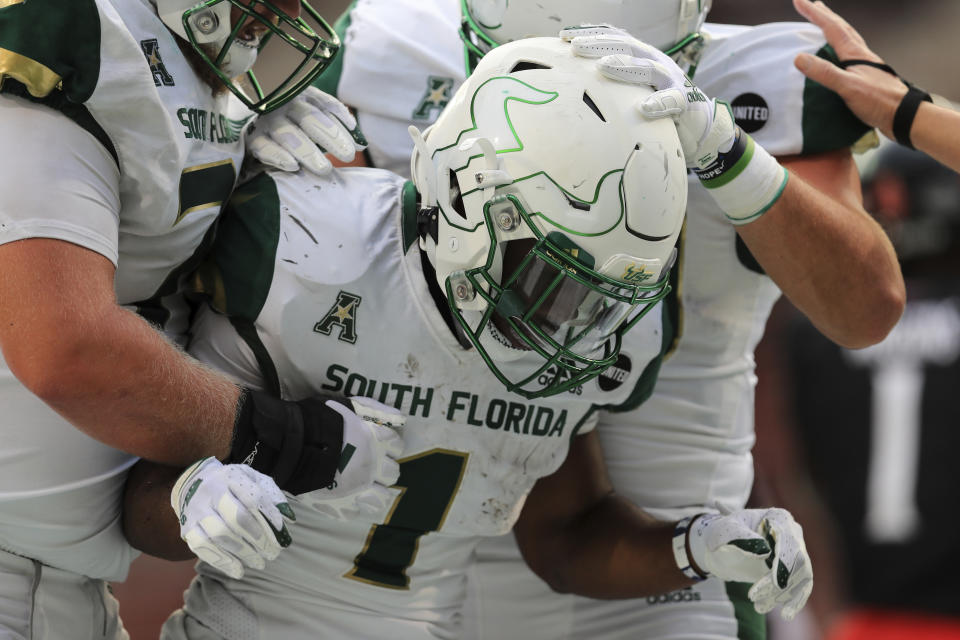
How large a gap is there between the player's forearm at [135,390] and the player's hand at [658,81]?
860mm

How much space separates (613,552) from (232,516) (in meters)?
1.06

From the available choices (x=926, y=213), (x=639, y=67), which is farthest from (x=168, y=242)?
(x=926, y=213)

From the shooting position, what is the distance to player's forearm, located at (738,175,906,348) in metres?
2.59

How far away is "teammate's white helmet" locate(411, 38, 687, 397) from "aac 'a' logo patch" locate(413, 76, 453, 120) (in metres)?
0.70

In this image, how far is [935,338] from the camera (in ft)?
11.8

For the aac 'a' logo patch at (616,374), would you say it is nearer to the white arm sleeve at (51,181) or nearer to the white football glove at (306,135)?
the white football glove at (306,135)

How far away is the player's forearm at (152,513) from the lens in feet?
7.17

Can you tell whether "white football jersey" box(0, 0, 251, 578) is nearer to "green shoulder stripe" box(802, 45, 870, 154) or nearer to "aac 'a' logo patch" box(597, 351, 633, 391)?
"aac 'a' logo patch" box(597, 351, 633, 391)

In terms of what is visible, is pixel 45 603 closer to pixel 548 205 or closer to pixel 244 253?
pixel 244 253

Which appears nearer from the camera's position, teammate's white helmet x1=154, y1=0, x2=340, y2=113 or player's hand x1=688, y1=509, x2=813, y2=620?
teammate's white helmet x1=154, y1=0, x2=340, y2=113

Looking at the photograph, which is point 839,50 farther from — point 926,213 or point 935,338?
point 926,213

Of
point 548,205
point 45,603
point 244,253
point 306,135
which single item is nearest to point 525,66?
point 548,205

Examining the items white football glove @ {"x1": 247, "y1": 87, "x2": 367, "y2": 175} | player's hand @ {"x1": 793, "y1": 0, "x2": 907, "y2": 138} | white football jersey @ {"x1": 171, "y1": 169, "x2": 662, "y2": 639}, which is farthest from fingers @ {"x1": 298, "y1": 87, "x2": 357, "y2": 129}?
player's hand @ {"x1": 793, "y1": 0, "x2": 907, "y2": 138}

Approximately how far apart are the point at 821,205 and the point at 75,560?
1697 millimetres
